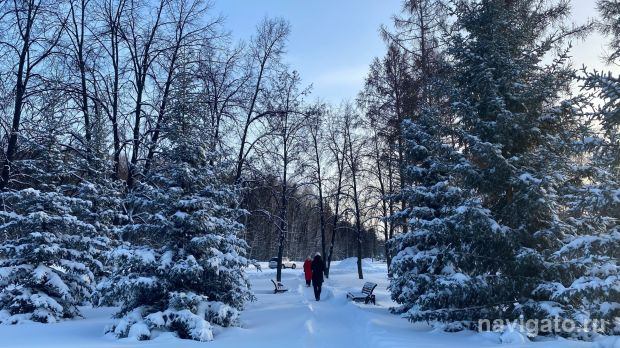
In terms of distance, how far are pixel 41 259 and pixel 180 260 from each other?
4.28 meters

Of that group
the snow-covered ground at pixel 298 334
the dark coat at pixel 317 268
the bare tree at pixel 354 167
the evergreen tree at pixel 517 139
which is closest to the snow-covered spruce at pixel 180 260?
the snow-covered ground at pixel 298 334

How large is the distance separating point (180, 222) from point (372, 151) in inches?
770

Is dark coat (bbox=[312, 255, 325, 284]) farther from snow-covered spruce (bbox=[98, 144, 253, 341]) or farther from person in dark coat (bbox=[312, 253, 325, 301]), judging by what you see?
snow-covered spruce (bbox=[98, 144, 253, 341])

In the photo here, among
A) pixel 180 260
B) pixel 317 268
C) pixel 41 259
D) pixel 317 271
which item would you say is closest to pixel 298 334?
pixel 180 260

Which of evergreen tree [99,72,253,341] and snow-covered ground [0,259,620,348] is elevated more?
evergreen tree [99,72,253,341]

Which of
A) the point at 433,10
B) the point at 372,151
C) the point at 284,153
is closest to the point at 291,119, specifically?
the point at 284,153

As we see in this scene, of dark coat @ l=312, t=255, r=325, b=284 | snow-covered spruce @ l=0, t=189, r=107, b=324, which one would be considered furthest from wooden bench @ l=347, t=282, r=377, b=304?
snow-covered spruce @ l=0, t=189, r=107, b=324

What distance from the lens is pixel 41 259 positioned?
1204 centimetres

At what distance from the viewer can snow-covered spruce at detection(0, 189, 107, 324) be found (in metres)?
11.5

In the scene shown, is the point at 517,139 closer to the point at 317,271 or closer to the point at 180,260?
the point at 180,260

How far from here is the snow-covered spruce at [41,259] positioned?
1155cm

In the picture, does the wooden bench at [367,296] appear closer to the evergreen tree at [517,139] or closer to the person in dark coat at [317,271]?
the person in dark coat at [317,271]

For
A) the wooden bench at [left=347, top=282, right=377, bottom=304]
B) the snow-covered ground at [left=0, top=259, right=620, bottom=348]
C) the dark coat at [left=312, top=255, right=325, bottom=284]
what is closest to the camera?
the snow-covered ground at [left=0, top=259, right=620, bottom=348]

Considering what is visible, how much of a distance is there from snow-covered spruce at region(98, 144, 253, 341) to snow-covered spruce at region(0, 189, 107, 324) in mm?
2038
